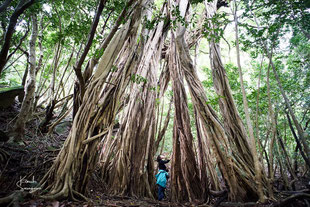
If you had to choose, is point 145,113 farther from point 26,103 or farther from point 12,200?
point 12,200

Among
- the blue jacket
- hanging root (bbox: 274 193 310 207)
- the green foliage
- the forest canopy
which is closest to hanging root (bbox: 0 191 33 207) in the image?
the forest canopy

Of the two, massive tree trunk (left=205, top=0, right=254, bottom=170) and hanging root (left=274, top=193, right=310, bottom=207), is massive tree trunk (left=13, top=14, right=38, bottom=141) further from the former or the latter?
hanging root (left=274, top=193, right=310, bottom=207)

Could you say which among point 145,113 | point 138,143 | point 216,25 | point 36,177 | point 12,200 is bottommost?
point 12,200

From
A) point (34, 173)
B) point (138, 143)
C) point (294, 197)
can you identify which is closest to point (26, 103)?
point (34, 173)

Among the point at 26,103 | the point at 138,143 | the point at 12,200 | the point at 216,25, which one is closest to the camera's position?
the point at 12,200

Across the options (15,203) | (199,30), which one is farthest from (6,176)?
(199,30)

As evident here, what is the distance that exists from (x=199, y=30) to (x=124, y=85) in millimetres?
2855

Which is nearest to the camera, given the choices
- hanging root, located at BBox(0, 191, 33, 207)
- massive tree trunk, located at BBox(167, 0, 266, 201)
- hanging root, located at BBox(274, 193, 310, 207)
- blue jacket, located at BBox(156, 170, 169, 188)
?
hanging root, located at BBox(0, 191, 33, 207)

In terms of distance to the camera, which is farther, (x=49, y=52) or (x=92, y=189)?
(x=49, y=52)

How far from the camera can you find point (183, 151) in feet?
9.44

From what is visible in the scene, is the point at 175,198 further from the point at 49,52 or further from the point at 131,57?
the point at 49,52

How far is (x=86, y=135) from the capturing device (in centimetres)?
196

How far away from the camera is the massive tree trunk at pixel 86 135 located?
5.40ft

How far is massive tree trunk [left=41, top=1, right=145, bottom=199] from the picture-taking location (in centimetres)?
165
